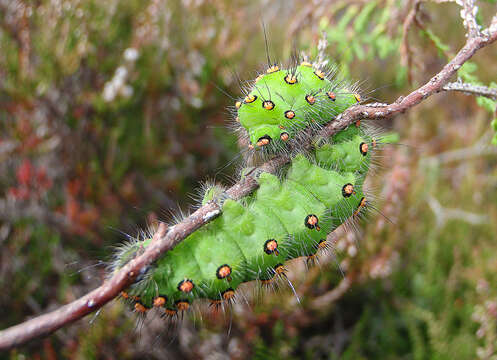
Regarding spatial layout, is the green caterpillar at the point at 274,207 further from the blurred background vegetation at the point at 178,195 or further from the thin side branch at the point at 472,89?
the blurred background vegetation at the point at 178,195

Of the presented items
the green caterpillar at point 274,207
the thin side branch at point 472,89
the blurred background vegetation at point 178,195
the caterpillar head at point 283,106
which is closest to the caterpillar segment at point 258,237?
the green caterpillar at point 274,207

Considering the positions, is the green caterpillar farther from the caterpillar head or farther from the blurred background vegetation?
the blurred background vegetation

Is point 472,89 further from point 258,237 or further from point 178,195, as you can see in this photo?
point 178,195

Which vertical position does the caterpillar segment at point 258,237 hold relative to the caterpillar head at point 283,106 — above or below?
below

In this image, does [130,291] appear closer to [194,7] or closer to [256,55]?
[194,7]

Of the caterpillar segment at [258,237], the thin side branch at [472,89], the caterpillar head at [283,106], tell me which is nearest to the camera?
the caterpillar segment at [258,237]

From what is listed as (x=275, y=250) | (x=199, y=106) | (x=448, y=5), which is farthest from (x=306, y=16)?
(x=448, y=5)

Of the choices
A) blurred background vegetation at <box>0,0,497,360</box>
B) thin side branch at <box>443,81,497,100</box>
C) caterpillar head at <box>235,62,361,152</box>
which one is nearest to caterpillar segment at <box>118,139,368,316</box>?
caterpillar head at <box>235,62,361,152</box>
